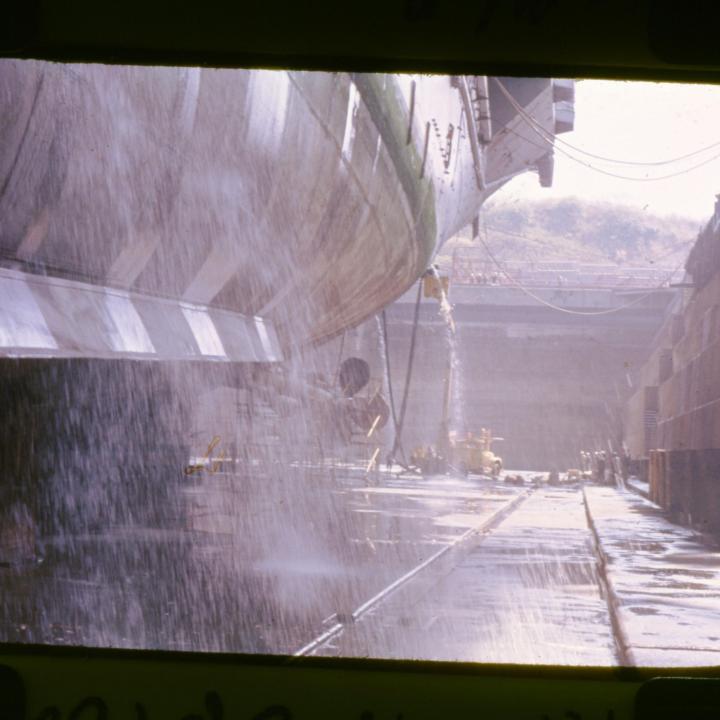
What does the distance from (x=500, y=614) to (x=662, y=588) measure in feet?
4.65

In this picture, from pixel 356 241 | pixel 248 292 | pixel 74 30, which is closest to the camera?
pixel 74 30

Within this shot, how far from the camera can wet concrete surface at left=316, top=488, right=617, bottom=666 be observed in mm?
4535

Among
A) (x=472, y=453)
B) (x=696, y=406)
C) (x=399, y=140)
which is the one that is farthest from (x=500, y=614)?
(x=472, y=453)

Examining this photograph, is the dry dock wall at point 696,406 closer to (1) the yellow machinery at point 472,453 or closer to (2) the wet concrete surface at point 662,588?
(2) the wet concrete surface at point 662,588

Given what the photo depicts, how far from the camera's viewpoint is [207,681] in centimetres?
119

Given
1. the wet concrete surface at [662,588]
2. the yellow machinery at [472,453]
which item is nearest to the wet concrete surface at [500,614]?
the wet concrete surface at [662,588]

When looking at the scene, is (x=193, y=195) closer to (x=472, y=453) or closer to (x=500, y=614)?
(x=500, y=614)

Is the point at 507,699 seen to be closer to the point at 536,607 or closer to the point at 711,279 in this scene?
the point at 536,607

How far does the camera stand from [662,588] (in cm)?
640

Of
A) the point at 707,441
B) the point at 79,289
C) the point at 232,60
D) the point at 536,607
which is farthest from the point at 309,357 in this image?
the point at 232,60

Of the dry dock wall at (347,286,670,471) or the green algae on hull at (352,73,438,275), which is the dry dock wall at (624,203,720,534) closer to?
the green algae on hull at (352,73,438,275)

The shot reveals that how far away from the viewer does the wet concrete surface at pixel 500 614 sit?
179 inches

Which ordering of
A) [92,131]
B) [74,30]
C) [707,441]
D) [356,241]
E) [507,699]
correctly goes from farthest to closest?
[707,441] < [356,241] < [92,131] < [74,30] < [507,699]

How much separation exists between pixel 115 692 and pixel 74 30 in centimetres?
86
